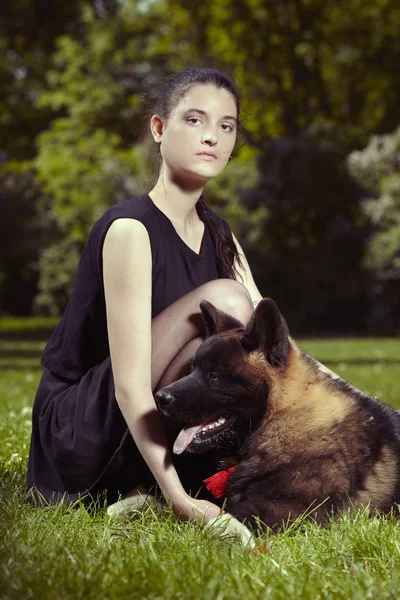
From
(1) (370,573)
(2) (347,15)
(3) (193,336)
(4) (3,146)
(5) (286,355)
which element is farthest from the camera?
(4) (3,146)

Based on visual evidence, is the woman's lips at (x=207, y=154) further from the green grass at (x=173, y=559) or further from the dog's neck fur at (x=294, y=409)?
the green grass at (x=173, y=559)

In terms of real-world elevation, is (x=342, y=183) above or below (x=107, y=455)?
above

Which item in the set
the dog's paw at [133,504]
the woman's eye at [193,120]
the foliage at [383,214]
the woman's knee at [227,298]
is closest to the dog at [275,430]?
the woman's knee at [227,298]

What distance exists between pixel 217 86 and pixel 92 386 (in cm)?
144

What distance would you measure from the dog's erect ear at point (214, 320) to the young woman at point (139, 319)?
0.29 ft

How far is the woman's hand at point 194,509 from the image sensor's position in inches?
129

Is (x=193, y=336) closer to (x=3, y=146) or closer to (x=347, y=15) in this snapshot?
(x=347, y=15)

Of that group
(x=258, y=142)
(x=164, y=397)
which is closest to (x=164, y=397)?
(x=164, y=397)

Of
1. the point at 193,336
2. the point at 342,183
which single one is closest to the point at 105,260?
the point at 193,336

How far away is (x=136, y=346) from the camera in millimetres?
3395

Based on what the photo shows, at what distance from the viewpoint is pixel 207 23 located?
95.9 ft

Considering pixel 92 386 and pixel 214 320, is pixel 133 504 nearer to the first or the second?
pixel 92 386

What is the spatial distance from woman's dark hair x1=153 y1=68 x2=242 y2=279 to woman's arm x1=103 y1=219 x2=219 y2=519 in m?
0.62

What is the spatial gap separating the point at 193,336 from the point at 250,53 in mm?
26674
